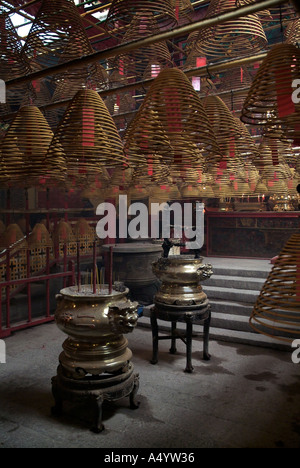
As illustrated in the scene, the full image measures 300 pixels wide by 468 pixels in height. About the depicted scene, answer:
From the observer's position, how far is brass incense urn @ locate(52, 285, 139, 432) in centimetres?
304

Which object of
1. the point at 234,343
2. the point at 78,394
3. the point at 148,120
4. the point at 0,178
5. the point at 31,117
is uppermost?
the point at 31,117

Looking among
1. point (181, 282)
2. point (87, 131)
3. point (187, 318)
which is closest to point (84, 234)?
point (181, 282)

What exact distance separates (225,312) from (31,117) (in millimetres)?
4695

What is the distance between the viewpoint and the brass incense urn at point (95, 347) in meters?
3.04

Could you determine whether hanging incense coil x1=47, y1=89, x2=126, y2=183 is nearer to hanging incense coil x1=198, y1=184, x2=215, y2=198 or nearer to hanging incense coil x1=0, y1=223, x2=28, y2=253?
hanging incense coil x1=0, y1=223, x2=28, y2=253

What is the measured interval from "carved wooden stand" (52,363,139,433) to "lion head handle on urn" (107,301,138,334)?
45 cm

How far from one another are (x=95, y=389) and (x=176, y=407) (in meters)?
0.88

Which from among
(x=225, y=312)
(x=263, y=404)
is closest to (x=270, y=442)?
(x=263, y=404)

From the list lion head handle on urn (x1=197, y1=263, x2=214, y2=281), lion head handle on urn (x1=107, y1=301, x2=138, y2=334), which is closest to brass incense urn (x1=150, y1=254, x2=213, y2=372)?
lion head handle on urn (x1=197, y1=263, x2=214, y2=281)

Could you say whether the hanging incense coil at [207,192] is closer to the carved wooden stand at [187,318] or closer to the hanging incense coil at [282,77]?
the carved wooden stand at [187,318]

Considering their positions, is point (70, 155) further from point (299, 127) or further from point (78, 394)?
point (78, 394)

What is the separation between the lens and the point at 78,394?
3.07 m

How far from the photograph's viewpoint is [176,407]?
11.5 ft

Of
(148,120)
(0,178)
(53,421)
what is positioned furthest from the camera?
(0,178)
